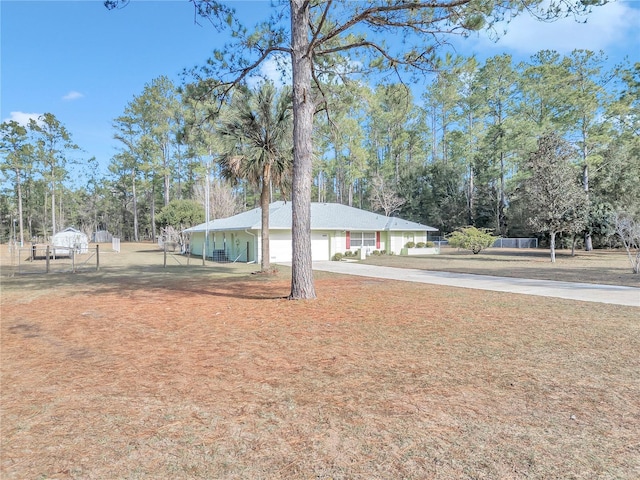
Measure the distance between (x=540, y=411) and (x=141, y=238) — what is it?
230ft

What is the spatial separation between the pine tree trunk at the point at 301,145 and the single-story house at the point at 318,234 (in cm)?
1354

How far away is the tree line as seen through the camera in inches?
620

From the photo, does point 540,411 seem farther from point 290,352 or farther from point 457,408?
point 290,352

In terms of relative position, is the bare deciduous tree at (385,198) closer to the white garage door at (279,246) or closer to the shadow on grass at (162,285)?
the white garage door at (279,246)

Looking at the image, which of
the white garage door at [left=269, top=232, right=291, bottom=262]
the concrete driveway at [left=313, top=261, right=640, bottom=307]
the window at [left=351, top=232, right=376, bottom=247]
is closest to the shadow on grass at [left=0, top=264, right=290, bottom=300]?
the concrete driveway at [left=313, top=261, right=640, bottom=307]

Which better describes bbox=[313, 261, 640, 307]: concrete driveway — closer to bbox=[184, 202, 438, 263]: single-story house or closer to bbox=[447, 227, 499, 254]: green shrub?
bbox=[184, 202, 438, 263]: single-story house

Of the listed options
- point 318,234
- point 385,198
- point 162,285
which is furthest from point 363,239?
point 162,285

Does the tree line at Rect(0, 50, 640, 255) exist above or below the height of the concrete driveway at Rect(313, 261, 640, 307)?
above

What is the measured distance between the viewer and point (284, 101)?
591 inches

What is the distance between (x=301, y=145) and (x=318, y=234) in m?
17.0

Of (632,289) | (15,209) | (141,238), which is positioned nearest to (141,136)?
(141,238)

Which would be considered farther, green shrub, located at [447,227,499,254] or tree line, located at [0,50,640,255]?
green shrub, located at [447,227,499,254]

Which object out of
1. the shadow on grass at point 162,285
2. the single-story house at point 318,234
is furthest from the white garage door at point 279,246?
the shadow on grass at point 162,285

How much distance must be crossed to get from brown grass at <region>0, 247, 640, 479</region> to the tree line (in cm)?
670
